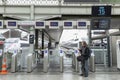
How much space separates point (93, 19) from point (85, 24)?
1398 mm

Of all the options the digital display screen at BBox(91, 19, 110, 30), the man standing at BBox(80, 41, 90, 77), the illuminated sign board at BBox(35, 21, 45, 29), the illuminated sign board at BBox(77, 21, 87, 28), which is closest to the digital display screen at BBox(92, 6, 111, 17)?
the digital display screen at BBox(91, 19, 110, 30)

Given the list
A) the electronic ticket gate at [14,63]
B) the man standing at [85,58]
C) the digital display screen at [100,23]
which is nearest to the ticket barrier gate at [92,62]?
the man standing at [85,58]

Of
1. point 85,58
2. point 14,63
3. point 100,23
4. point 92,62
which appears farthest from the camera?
point 100,23

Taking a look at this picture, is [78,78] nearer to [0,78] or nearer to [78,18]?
[0,78]

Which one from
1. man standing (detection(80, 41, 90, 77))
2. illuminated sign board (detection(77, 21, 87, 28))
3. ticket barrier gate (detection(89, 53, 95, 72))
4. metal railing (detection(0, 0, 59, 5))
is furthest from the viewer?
metal railing (detection(0, 0, 59, 5))

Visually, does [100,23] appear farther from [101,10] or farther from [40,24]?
[40,24]

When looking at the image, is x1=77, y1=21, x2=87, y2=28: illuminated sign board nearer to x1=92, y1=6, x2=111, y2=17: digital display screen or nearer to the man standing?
x1=92, y1=6, x2=111, y2=17: digital display screen

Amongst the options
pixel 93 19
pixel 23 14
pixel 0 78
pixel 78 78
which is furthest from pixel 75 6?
pixel 0 78

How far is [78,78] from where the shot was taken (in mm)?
13430

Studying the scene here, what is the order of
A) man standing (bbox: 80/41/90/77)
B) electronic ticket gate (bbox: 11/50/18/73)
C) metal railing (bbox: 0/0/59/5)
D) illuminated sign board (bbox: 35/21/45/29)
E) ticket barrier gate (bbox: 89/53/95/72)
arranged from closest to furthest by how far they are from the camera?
man standing (bbox: 80/41/90/77)
electronic ticket gate (bbox: 11/50/18/73)
ticket barrier gate (bbox: 89/53/95/72)
illuminated sign board (bbox: 35/21/45/29)
metal railing (bbox: 0/0/59/5)

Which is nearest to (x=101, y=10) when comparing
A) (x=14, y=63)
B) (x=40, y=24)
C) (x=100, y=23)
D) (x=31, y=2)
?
(x=100, y=23)

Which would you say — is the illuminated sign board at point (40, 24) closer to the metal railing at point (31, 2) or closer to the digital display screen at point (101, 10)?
the metal railing at point (31, 2)

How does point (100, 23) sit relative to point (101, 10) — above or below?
below

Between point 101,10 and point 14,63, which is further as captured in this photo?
point 101,10
